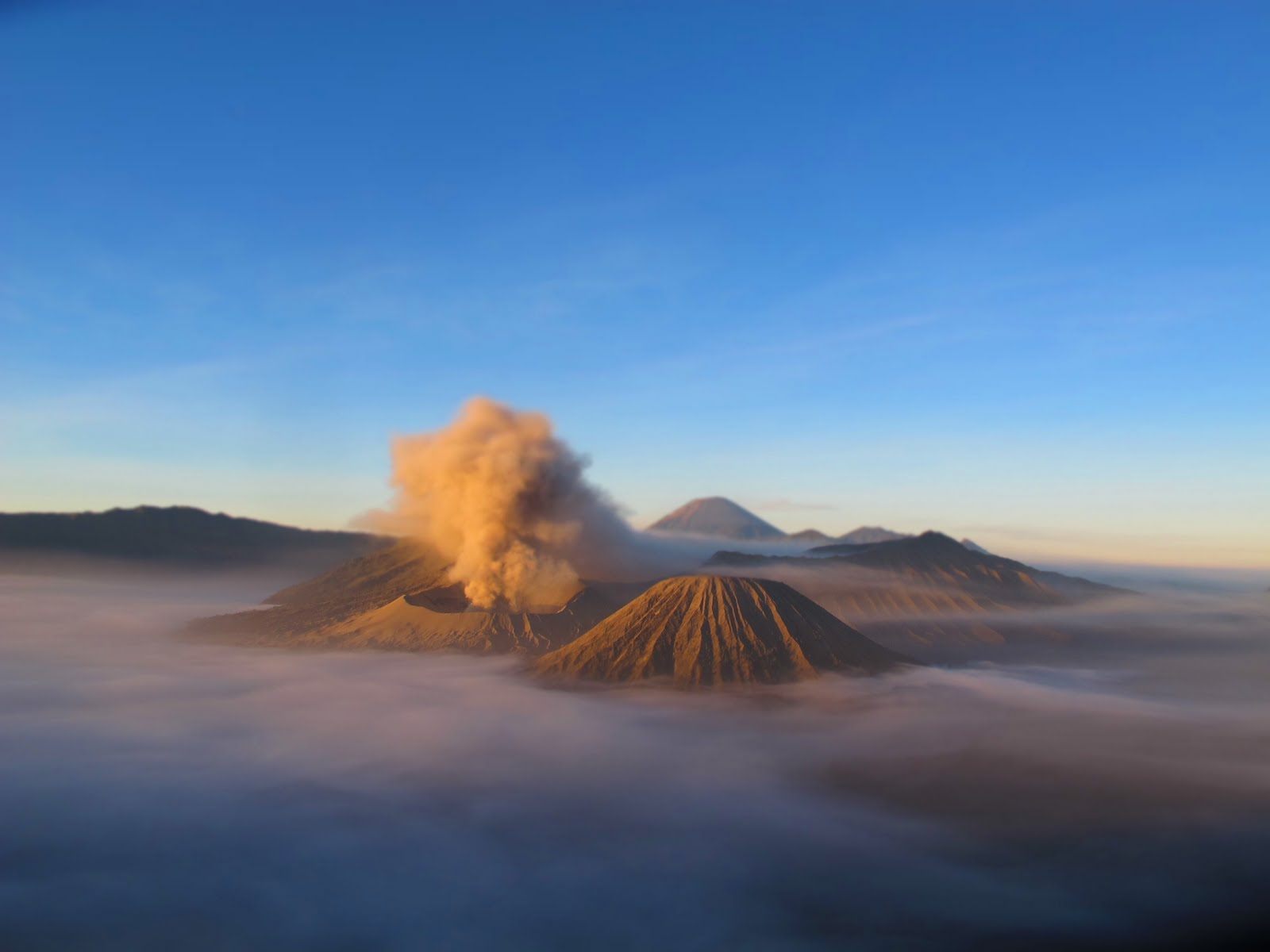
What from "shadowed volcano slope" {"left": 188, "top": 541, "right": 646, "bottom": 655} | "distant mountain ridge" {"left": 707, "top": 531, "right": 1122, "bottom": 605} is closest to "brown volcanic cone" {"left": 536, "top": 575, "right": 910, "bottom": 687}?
"shadowed volcano slope" {"left": 188, "top": 541, "right": 646, "bottom": 655}

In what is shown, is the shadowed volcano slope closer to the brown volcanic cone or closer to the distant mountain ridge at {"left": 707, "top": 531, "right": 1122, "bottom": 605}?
the brown volcanic cone

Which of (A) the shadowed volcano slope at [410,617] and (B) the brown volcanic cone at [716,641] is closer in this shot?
(B) the brown volcanic cone at [716,641]

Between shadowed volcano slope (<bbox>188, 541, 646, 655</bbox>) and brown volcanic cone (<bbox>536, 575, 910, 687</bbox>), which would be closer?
brown volcanic cone (<bbox>536, 575, 910, 687</bbox>)

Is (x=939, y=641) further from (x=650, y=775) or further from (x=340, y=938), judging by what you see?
(x=340, y=938)

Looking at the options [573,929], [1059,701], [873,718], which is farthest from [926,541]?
[573,929]

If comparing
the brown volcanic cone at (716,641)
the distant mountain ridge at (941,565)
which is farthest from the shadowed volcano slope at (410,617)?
the distant mountain ridge at (941,565)

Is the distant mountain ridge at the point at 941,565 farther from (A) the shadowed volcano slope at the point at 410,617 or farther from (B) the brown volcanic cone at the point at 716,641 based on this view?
(B) the brown volcanic cone at the point at 716,641

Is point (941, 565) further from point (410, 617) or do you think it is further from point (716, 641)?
point (410, 617)

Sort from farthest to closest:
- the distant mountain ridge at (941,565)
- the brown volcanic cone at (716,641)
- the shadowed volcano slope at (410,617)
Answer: the distant mountain ridge at (941,565), the shadowed volcano slope at (410,617), the brown volcanic cone at (716,641)

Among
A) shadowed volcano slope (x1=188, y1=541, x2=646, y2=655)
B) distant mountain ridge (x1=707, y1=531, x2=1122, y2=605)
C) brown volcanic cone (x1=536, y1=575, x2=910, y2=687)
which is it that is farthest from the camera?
distant mountain ridge (x1=707, y1=531, x2=1122, y2=605)
